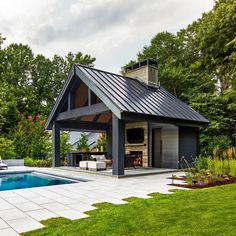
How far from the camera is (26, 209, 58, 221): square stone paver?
549 cm

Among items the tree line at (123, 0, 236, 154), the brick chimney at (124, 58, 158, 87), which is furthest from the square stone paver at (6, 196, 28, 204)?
the brick chimney at (124, 58, 158, 87)

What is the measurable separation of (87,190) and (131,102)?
5085 mm

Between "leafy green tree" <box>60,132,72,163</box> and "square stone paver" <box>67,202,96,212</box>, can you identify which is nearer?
"square stone paver" <box>67,202,96,212</box>

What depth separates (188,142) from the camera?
15.4 m

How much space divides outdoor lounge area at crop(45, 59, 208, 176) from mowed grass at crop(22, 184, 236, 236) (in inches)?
217

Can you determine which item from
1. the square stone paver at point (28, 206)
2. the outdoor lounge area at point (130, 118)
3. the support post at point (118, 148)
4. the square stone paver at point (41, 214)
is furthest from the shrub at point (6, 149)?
the square stone paver at point (41, 214)

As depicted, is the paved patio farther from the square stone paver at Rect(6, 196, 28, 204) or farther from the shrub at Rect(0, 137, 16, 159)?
the shrub at Rect(0, 137, 16, 159)

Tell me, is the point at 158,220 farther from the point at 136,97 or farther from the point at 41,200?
the point at 136,97

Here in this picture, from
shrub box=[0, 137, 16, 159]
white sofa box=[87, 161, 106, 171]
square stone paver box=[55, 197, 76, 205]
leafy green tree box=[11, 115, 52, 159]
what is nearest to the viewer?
square stone paver box=[55, 197, 76, 205]

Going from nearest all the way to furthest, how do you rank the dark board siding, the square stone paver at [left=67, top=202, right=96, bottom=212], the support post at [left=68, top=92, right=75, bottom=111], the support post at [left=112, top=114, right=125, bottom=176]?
the square stone paver at [left=67, top=202, right=96, bottom=212] → the support post at [left=112, top=114, right=125, bottom=176] → the dark board siding → the support post at [left=68, top=92, right=75, bottom=111]

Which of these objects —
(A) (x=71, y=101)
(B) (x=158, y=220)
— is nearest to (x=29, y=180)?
(A) (x=71, y=101)

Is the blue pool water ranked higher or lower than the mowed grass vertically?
lower

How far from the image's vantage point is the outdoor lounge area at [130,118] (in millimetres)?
11953

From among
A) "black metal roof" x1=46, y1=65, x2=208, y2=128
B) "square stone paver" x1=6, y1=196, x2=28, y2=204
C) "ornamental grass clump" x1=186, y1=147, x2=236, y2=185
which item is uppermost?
"black metal roof" x1=46, y1=65, x2=208, y2=128
